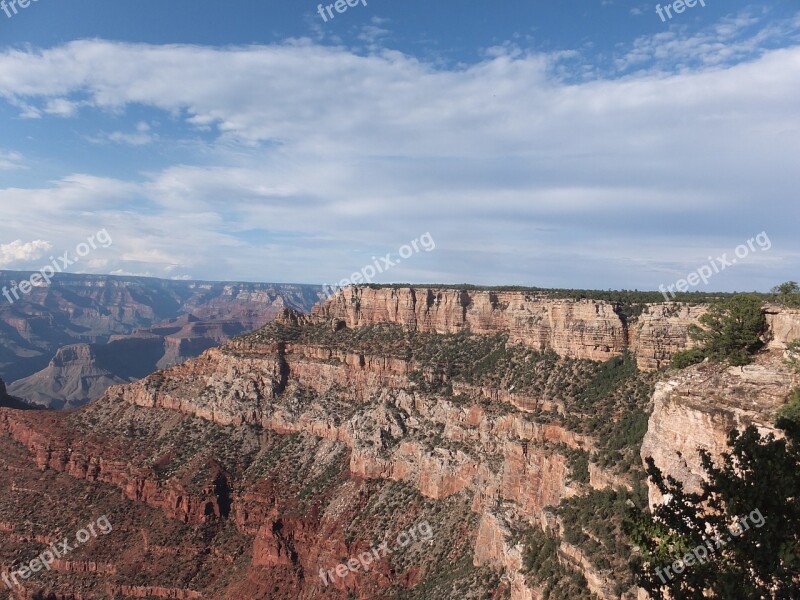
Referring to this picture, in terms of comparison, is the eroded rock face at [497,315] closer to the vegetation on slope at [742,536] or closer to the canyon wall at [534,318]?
the canyon wall at [534,318]

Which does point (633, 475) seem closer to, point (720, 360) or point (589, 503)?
point (589, 503)

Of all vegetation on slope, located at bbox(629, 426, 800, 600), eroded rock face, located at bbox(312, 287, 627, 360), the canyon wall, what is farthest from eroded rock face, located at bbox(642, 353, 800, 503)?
eroded rock face, located at bbox(312, 287, 627, 360)

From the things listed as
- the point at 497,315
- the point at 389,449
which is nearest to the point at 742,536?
the point at 389,449

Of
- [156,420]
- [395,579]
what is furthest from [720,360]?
[156,420]

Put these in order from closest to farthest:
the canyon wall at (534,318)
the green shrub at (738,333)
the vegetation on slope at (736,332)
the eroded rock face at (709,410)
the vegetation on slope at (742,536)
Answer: the vegetation on slope at (742,536) → the eroded rock face at (709,410) → the green shrub at (738,333) → the vegetation on slope at (736,332) → the canyon wall at (534,318)

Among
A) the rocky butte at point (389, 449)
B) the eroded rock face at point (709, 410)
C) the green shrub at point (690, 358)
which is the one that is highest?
the green shrub at point (690, 358)

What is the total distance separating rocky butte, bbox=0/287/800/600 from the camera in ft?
135

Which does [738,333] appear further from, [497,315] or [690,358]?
[497,315]

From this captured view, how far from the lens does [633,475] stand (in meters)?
41.4

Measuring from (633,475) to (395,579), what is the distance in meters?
29.9

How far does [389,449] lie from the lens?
237 ft

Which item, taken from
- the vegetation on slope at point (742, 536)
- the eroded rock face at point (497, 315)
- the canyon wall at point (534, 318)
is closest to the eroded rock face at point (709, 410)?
the vegetation on slope at point (742, 536)

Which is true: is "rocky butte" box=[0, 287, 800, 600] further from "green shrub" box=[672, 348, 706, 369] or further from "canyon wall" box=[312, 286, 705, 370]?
"green shrub" box=[672, 348, 706, 369]

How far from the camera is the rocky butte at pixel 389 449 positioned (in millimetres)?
41031
